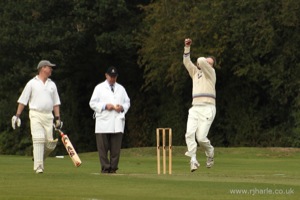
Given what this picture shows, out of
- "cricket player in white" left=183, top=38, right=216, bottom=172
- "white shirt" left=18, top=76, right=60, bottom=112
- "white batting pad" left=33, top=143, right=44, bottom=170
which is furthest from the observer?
"cricket player in white" left=183, top=38, right=216, bottom=172

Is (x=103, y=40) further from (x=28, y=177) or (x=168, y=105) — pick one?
(x=28, y=177)

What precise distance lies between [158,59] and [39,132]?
21.1 meters

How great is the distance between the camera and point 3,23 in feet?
151

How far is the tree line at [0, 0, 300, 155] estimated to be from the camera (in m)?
39.3

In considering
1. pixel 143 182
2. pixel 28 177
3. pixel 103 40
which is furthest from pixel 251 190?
pixel 103 40

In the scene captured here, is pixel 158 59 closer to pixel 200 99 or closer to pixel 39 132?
pixel 200 99

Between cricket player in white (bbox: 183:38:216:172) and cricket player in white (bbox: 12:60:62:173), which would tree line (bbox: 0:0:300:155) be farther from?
cricket player in white (bbox: 12:60:62:173)

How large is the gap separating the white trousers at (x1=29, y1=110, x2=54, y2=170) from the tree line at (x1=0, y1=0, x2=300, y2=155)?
17.8m

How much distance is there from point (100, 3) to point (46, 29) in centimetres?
249

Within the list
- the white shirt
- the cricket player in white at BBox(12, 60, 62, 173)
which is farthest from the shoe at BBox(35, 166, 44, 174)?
the white shirt

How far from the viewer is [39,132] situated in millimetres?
Result: 21188

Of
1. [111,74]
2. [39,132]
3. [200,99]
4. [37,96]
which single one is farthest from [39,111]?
[200,99]

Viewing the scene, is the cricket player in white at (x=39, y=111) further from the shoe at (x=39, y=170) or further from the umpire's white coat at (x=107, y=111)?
the umpire's white coat at (x=107, y=111)

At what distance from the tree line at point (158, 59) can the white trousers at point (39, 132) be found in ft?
58.5
